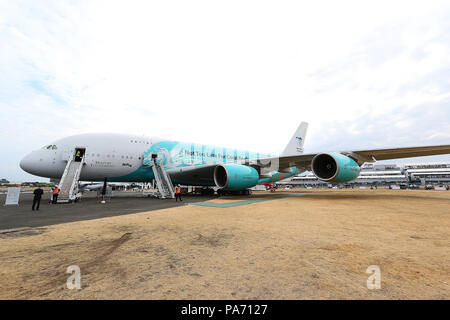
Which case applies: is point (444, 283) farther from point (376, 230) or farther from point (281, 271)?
point (376, 230)

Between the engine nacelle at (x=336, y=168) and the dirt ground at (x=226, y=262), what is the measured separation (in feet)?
22.5

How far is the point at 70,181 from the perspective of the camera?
1077cm

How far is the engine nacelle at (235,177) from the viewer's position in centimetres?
1172

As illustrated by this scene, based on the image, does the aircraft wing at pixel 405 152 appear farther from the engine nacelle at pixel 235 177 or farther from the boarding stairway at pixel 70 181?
the boarding stairway at pixel 70 181

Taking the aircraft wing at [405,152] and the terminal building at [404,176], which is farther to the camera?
the terminal building at [404,176]

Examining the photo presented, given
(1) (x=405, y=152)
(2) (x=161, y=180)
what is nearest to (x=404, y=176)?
(1) (x=405, y=152)

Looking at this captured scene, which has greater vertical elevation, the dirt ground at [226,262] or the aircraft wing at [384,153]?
the aircraft wing at [384,153]

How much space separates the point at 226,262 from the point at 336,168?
10287 millimetres

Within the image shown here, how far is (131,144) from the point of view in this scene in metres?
13.3

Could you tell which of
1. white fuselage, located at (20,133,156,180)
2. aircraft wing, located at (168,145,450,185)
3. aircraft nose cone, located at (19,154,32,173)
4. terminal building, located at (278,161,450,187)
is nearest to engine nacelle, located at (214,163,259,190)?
aircraft wing, located at (168,145,450,185)

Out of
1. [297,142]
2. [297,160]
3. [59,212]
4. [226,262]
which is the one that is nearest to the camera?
[226,262]

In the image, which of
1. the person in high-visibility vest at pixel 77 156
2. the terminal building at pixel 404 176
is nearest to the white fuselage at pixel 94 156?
the person in high-visibility vest at pixel 77 156

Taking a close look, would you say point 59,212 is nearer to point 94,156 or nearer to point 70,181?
point 70,181
